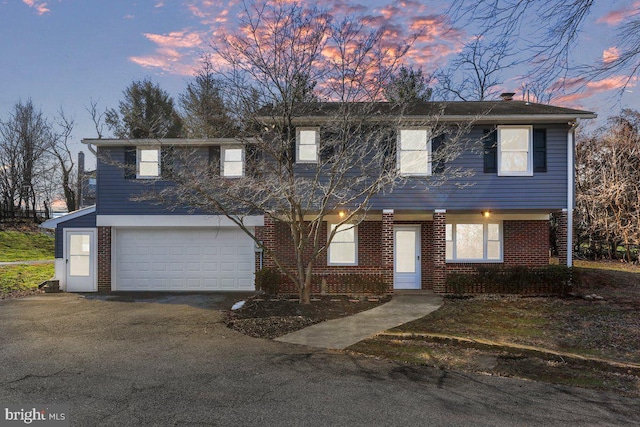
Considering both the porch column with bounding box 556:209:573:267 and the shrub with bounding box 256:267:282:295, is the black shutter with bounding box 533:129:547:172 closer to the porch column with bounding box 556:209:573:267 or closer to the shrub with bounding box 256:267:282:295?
the porch column with bounding box 556:209:573:267

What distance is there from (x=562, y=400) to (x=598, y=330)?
4.26m

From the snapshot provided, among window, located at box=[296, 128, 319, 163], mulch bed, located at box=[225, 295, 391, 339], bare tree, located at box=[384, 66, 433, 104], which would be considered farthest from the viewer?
window, located at box=[296, 128, 319, 163]

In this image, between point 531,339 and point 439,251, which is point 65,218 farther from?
point 531,339

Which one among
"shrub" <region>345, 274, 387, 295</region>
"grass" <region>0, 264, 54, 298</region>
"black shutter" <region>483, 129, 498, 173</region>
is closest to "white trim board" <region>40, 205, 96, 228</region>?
"grass" <region>0, 264, 54, 298</region>

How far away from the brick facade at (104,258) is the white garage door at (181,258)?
288 millimetres

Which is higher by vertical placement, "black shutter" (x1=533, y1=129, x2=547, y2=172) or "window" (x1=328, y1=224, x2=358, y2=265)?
"black shutter" (x1=533, y1=129, x2=547, y2=172)

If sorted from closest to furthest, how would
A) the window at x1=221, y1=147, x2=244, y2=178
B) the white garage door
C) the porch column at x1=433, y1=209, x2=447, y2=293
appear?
1. the porch column at x1=433, y1=209, x2=447, y2=293
2. the window at x1=221, y1=147, x2=244, y2=178
3. the white garage door

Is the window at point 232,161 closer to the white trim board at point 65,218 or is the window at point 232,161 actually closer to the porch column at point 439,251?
the white trim board at point 65,218

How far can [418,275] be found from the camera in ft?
43.9

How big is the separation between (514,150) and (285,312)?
8690mm

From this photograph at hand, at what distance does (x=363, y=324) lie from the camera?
8469 millimetres

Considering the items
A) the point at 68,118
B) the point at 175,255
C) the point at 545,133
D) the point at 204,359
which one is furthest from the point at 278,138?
the point at 68,118

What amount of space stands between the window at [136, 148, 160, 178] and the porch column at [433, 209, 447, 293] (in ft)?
31.3

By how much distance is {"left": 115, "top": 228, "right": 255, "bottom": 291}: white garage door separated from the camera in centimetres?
1339
